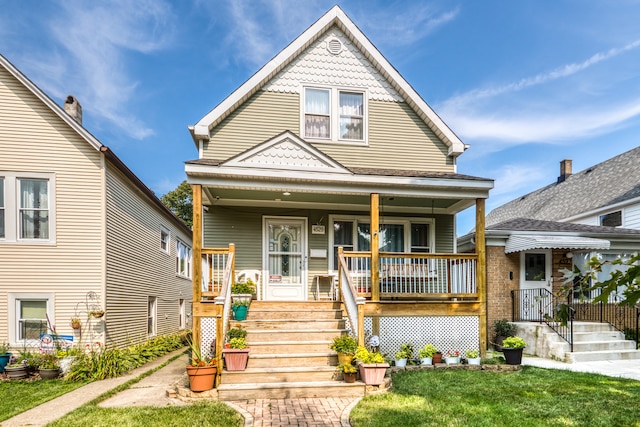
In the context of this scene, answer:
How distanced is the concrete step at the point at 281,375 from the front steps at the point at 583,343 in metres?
6.09

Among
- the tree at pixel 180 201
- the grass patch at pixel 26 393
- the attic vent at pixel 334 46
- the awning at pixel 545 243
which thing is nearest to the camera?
the grass patch at pixel 26 393

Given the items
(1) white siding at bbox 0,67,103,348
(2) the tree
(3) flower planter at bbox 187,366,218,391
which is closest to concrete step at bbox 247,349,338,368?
(3) flower planter at bbox 187,366,218,391

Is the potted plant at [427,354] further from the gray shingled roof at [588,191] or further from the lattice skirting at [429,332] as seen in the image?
the gray shingled roof at [588,191]

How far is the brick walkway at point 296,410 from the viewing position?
525cm

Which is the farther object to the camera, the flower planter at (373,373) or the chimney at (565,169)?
the chimney at (565,169)

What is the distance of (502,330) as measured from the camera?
10.9m

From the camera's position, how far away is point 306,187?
28.9ft

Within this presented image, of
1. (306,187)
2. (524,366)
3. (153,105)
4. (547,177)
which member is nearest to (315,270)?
(306,187)

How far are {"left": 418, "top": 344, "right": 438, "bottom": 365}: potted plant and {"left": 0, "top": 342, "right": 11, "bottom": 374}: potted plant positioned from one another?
344 inches

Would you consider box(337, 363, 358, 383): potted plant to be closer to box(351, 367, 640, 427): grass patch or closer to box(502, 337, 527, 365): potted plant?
box(351, 367, 640, 427): grass patch

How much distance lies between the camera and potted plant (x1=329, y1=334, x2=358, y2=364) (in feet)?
22.6

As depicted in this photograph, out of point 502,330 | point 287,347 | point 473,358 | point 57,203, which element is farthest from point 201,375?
point 502,330

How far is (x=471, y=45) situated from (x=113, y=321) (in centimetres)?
1628

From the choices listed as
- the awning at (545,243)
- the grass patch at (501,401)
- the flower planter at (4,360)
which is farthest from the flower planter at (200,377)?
the awning at (545,243)
